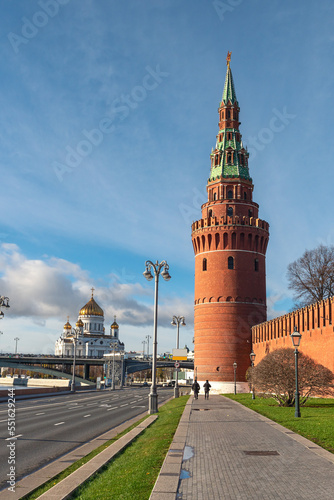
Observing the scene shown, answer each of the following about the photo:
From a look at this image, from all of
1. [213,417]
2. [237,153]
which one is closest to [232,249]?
[237,153]

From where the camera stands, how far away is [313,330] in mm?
38875

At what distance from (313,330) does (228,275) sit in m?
21.9

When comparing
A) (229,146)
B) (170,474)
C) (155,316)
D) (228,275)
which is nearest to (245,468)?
(170,474)

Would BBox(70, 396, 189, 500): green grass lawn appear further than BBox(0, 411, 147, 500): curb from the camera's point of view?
No

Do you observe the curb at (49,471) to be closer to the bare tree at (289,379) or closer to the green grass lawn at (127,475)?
the green grass lawn at (127,475)

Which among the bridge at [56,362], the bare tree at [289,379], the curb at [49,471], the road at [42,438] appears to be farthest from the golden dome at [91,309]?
the curb at [49,471]

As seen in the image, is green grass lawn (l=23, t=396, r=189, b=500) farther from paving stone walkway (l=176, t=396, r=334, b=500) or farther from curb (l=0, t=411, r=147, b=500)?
paving stone walkway (l=176, t=396, r=334, b=500)

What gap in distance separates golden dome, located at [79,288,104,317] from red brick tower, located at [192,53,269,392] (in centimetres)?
11335

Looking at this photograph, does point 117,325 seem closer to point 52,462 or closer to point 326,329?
point 326,329

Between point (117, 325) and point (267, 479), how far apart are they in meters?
176

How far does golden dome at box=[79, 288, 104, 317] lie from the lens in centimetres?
17100

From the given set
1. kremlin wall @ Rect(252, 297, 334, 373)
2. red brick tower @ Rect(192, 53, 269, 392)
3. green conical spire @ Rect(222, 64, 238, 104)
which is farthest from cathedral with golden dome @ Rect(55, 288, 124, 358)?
kremlin wall @ Rect(252, 297, 334, 373)

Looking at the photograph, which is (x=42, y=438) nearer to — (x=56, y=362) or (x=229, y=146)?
(x=229, y=146)

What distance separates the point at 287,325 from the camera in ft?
153
